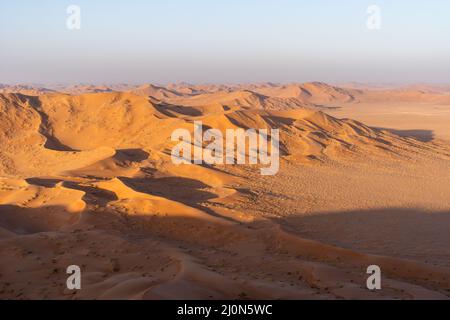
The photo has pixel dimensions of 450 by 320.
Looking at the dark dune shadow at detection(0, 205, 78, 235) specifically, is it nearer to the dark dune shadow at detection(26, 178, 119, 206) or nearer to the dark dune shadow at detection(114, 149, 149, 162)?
the dark dune shadow at detection(26, 178, 119, 206)

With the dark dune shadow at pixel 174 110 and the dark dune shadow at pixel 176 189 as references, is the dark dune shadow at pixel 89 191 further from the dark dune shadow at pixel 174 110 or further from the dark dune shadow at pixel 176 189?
the dark dune shadow at pixel 174 110

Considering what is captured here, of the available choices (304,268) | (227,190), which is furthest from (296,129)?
(304,268)

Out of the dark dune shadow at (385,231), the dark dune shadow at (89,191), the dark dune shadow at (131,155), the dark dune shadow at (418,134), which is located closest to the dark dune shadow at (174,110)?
the dark dune shadow at (131,155)

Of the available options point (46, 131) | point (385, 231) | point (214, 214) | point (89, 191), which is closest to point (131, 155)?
point (89, 191)

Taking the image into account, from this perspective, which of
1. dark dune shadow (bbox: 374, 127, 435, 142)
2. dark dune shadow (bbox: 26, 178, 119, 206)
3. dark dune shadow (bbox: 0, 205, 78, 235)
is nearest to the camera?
dark dune shadow (bbox: 0, 205, 78, 235)

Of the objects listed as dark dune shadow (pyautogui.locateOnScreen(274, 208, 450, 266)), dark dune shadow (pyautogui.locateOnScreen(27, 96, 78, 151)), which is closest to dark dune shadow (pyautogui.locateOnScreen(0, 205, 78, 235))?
dark dune shadow (pyautogui.locateOnScreen(274, 208, 450, 266))

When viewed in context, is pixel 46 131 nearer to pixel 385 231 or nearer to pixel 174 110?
pixel 174 110
